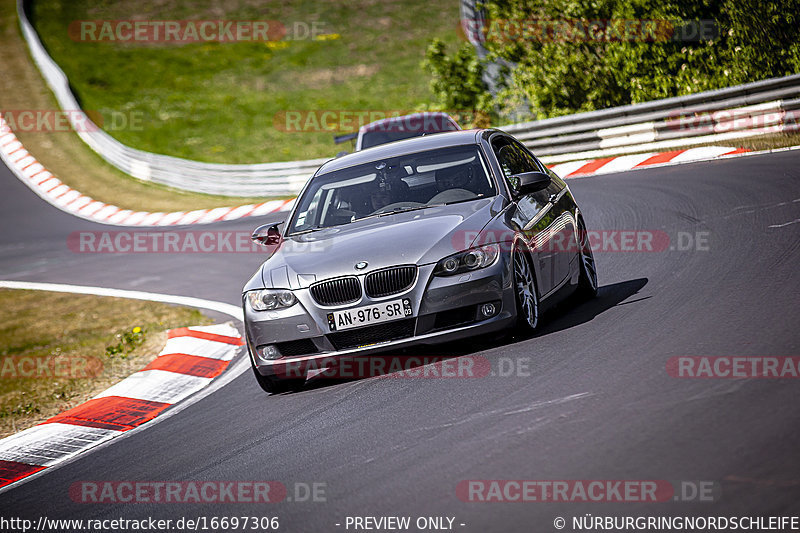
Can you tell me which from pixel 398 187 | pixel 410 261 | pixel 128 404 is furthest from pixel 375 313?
pixel 128 404

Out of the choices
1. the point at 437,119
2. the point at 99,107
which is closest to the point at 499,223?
the point at 437,119

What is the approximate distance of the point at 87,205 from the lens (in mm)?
27562

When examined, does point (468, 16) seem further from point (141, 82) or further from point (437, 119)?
point (141, 82)

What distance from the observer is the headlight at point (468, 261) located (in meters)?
6.78

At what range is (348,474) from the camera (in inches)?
200

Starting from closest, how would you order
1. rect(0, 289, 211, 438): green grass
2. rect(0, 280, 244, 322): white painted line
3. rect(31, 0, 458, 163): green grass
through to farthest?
rect(0, 289, 211, 438): green grass < rect(0, 280, 244, 322): white painted line < rect(31, 0, 458, 163): green grass

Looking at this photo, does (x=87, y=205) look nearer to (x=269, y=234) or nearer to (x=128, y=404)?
(x=128, y=404)

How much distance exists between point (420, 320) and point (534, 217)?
1.45 m

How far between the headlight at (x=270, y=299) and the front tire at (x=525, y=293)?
4.91 ft

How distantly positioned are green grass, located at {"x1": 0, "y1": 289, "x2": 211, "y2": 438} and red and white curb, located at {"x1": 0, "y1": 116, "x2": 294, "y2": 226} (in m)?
7.42

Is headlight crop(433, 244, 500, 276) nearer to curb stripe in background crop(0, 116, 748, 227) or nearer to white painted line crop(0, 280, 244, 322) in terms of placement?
white painted line crop(0, 280, 244, 322)

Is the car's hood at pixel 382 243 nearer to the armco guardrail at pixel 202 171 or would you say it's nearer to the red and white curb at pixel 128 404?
the red and white curb at pixel 128 404

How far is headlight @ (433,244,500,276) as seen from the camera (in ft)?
22.2

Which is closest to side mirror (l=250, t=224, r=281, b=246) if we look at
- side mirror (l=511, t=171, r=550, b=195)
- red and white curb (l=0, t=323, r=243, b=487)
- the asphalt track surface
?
the asphalt track surface
